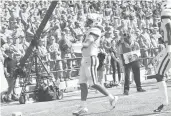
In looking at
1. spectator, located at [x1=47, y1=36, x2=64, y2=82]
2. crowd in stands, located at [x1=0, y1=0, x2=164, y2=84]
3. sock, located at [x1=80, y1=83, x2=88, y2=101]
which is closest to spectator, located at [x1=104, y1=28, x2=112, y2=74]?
crowd in stands, located at [x1=0, y1=0, x2=164, y2=84]

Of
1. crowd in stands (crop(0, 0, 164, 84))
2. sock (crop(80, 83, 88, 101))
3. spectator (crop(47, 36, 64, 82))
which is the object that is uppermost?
crowd in stands (crop(0, 0, 164, 84))

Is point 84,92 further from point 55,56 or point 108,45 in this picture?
point 108,45

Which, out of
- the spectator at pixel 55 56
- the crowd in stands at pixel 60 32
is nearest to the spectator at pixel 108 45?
the crowd in stands at pixel 60 32

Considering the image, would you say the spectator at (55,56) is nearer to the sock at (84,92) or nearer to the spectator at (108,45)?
A: the spectator at (108,45)

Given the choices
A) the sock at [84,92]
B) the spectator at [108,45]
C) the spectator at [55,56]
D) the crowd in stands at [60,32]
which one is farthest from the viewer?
the spectator at [108,45]

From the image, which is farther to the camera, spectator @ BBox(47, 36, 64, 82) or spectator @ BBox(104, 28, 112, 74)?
spectator @ BBox(104, 28, 112, 74)

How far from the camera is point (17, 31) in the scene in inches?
684

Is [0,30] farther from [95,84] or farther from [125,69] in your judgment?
[95,84]

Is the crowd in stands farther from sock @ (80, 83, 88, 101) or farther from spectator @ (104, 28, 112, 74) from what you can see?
sock @ (80, 83, 88, 101)

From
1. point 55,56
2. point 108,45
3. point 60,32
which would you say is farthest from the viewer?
point 60,32

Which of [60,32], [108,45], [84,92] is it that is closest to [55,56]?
[60,32]

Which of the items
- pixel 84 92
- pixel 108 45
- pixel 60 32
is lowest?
pixel 84 92


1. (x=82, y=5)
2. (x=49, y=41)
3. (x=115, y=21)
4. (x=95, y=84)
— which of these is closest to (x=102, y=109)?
(x=95, y=84)

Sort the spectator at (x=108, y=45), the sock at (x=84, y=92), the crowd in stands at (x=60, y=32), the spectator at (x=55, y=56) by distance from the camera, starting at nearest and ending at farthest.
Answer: the sock at (x=84, y=92)
the crowd in stands at (x=60, y=32)
the spectator at (x=55, y=56)
the spectator at (x=108, y=45)
